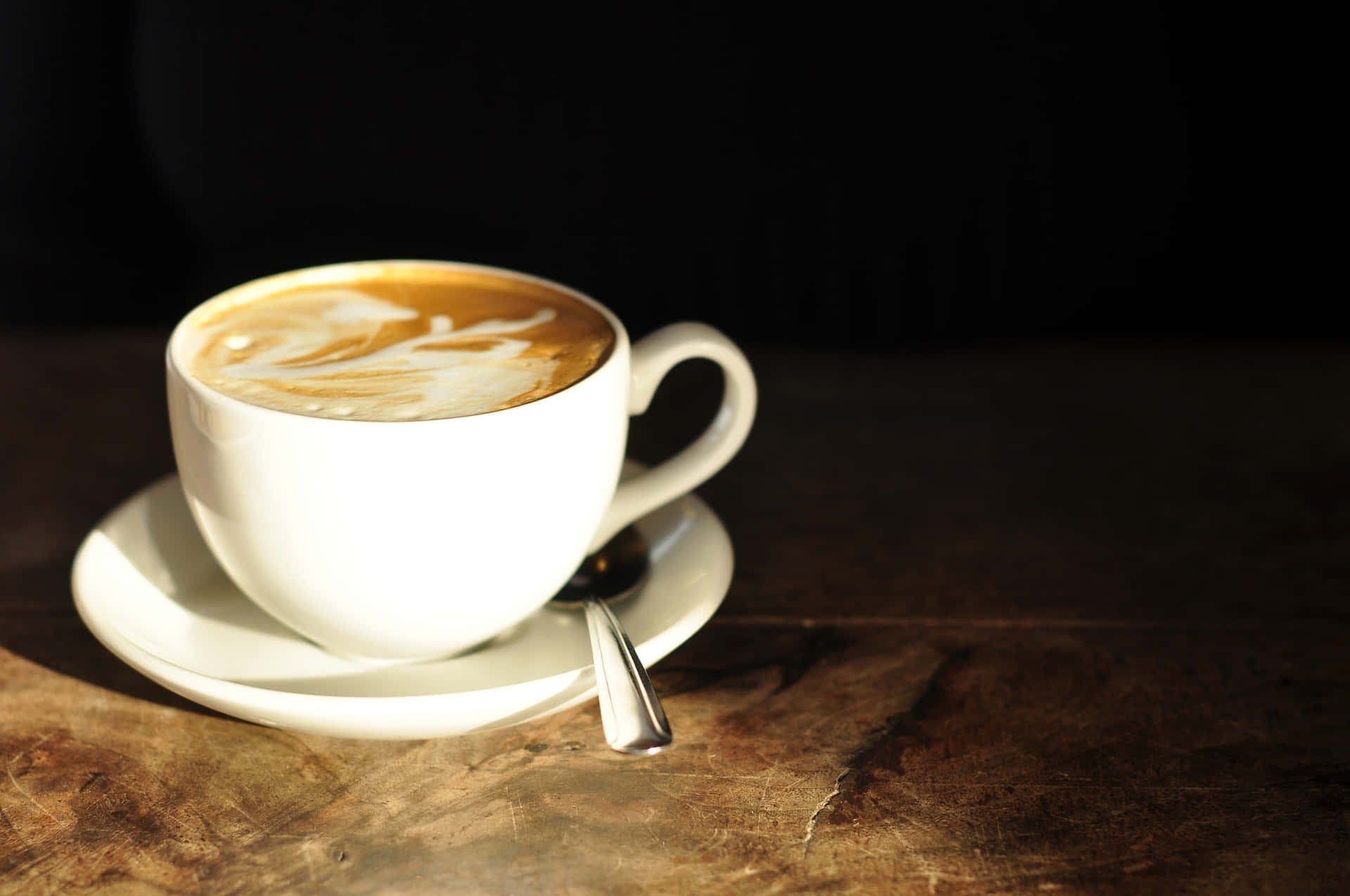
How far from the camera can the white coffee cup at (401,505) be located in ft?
1.57

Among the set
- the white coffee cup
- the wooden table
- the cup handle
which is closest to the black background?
the wooden table

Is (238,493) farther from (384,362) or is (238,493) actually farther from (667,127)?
(667,127)

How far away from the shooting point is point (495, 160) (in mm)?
1376

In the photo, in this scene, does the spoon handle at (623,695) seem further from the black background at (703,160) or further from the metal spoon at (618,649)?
the black background at (703,160)

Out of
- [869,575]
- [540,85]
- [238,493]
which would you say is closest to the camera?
[238,493]

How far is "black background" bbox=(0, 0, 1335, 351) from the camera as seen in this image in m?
1.33

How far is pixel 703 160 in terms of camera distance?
1.38 metres

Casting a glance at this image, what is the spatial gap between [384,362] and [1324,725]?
0.50 metres

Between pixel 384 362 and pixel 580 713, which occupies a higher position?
pixel 384 362

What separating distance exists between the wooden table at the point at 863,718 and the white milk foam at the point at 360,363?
158mm

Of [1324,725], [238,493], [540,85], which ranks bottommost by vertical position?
[1324,725]

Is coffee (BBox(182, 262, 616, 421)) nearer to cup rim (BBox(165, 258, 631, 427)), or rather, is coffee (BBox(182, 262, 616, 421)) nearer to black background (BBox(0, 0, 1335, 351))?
cup rim (BBox(165, 258, 631, 427))

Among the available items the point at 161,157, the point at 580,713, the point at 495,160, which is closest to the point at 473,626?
the point at 580,713

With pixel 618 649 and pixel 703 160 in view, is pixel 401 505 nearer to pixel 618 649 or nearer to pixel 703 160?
pixel 618 649
